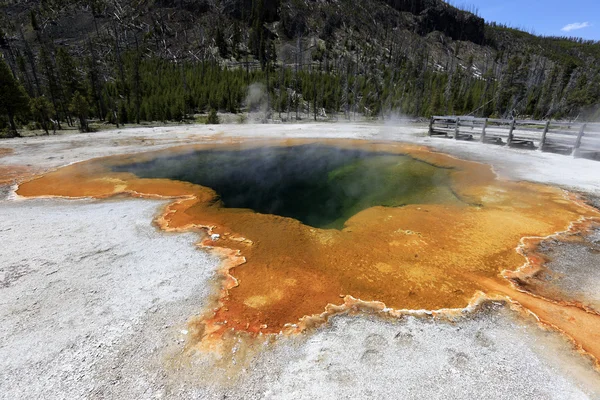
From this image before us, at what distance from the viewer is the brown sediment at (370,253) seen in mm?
4777

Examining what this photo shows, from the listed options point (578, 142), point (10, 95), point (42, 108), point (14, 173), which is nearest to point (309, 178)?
point (14, 173)

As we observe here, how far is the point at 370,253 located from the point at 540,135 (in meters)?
19.3

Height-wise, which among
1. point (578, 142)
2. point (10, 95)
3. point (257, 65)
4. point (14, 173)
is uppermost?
point (257, 65)

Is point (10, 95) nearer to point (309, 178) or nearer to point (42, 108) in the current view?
point (42, 108)

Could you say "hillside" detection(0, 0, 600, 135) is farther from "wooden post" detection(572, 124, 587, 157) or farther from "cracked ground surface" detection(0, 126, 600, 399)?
"wooden post" detection(572, 124, 587, 157)

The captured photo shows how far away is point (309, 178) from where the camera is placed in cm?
1430

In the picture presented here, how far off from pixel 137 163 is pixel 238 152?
20.2ft

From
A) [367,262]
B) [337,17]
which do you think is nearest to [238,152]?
[367,262]

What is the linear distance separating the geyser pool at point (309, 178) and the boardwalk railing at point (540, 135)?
714 cm

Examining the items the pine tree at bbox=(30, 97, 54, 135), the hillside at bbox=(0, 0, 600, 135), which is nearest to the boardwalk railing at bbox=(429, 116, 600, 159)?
the hillside at bbox=(0, 0, 600, 135)

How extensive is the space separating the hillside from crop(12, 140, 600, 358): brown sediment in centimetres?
2652

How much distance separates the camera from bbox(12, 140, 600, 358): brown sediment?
478cm

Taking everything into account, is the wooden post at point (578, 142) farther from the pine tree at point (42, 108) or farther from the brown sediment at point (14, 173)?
the pine tree at point (42, 108)

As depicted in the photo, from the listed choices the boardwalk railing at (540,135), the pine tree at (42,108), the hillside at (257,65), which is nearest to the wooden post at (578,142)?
the boardwalk railing at (540,135)
